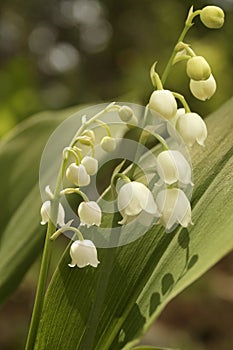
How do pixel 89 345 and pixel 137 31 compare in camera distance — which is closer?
pixel 89 345

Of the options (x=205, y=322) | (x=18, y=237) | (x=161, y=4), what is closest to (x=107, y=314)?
(x=18, y=237)

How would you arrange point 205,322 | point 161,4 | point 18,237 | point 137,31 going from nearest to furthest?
point 18,237, point 205,322, point 161,4, point 137,31

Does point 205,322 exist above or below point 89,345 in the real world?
below

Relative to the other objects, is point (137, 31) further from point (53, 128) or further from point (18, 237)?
point (18, 237)

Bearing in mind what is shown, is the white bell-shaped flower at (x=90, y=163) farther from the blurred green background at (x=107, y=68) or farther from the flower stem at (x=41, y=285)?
the blurred green background at (x=107, y=68)

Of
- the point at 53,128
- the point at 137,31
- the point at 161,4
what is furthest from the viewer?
the point at 137,31

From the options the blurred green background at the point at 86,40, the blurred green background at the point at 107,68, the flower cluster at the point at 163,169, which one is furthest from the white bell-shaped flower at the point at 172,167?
the blurred green background at the point at 86,40
